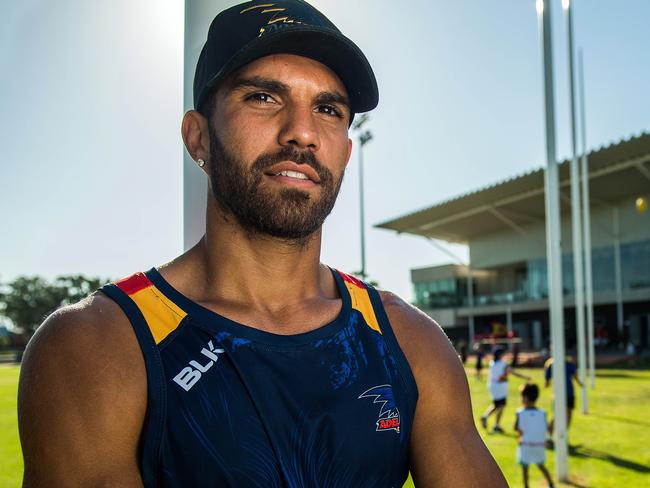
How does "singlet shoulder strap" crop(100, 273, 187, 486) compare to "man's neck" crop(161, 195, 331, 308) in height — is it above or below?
below

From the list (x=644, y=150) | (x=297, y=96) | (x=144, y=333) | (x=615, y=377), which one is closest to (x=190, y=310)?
(x=144, y=333)

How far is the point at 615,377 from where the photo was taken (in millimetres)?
30297

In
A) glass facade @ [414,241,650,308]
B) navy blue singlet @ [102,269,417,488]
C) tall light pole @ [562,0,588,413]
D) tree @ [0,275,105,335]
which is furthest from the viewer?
tree @ [0,275,105,335]

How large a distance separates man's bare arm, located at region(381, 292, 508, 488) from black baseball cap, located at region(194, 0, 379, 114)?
0.83 meters

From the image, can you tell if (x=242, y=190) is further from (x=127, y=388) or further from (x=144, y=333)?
(x=127, y=388)

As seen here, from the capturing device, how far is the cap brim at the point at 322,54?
1.81 meters

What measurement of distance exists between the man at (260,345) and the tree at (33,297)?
331 feet

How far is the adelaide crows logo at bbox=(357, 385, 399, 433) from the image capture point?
1.75 meters

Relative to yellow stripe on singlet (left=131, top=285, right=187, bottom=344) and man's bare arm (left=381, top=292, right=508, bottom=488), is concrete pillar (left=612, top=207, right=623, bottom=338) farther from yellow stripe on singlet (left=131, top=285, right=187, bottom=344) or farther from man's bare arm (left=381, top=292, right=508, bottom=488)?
yellow stripe on singlet (left=131, top=285, right=187, bottom=344)

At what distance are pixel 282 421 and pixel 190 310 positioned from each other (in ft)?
1.32

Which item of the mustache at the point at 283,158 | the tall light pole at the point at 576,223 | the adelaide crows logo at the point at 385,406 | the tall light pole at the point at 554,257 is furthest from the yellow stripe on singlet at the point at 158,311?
the tall light pole at the point at 576,223

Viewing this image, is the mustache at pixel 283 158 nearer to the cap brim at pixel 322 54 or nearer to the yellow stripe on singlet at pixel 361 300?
the cap brim at pixel 322 54

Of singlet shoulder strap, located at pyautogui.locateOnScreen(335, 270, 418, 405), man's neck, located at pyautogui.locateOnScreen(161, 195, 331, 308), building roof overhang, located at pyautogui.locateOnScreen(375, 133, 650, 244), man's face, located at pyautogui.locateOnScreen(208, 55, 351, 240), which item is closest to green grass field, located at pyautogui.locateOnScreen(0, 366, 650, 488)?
man's neck, located at pyautogui.locateOnScreen(161, 195, 331, 308)

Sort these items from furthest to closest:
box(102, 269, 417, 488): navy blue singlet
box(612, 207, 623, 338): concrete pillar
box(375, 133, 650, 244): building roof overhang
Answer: box(612, 207, 623, 338): concrete pillar, box(375, 133, 650, 244): building roof overhang, box(102, 269, 417, 488): navy blue singlet
